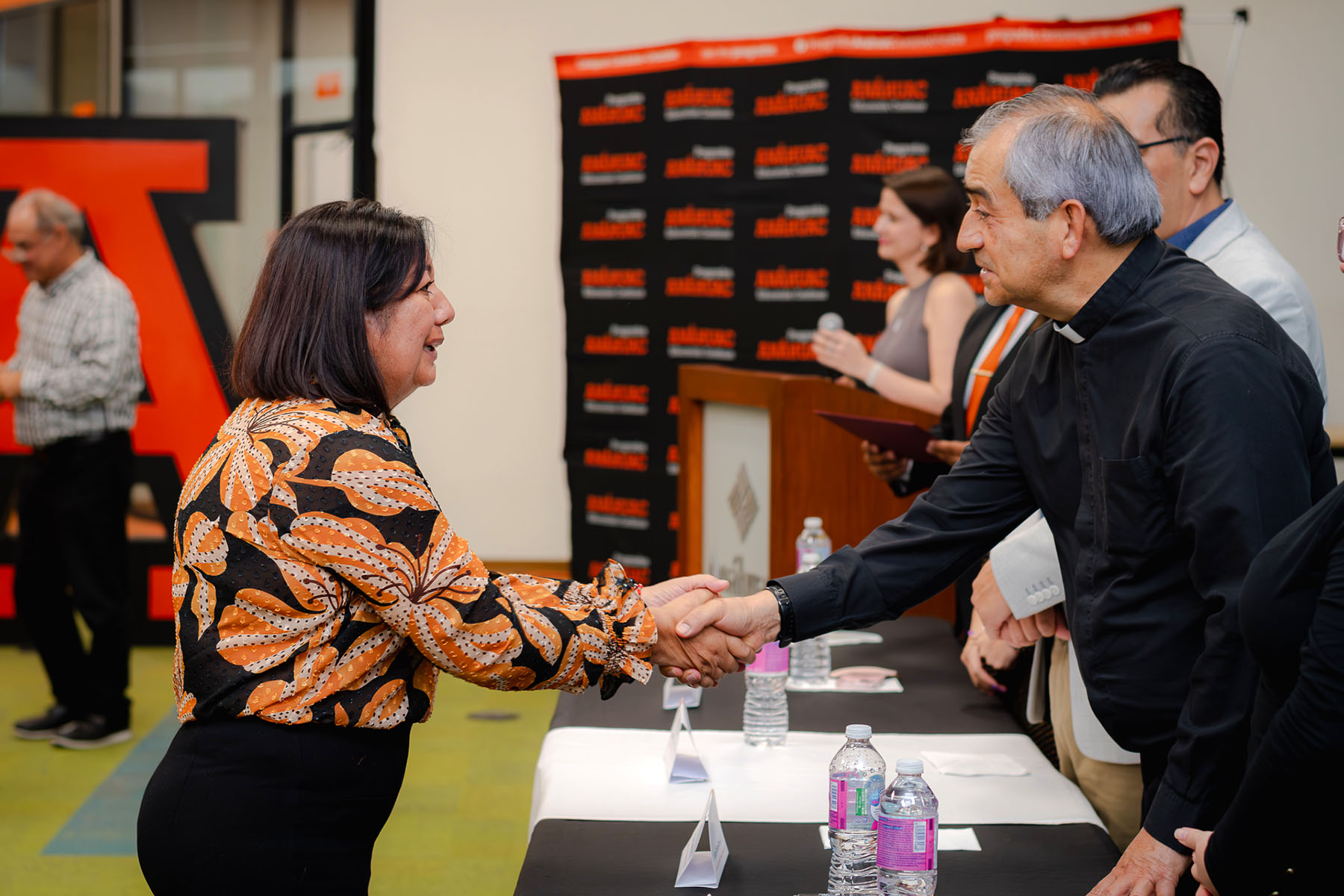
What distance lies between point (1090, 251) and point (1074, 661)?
2.22 ft

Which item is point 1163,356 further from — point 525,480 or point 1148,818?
point 525,480

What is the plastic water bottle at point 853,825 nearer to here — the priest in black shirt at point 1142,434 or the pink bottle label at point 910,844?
the pink bottle label at point 910,844

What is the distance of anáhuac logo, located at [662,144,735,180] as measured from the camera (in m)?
5.39

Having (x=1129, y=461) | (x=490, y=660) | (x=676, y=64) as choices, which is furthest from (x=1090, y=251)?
(x=676, y=64)

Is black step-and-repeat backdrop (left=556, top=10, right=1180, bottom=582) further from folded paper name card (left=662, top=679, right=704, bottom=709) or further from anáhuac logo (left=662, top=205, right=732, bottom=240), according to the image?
folded paper name card (left=662, top=679, right=704, bottom=709)

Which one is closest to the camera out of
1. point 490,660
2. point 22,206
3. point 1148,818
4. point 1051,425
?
point 1148,818

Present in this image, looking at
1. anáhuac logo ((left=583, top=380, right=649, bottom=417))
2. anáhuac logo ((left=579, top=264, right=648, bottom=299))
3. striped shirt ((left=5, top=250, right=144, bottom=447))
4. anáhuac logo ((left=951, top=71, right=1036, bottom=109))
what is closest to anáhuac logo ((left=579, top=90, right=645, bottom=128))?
anáhuac logo ((left=579, top=264, right=648, bottom=299))

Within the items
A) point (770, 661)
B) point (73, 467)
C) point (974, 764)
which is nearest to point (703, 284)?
point (73, 467)

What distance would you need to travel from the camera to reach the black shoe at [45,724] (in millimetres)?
4344

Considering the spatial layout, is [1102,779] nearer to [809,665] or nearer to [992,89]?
[809,665]

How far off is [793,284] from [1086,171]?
3725 millimetres

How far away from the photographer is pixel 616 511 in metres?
5.66

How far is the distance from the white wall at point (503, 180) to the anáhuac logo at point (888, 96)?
2.48ft

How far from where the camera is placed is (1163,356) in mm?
1517
